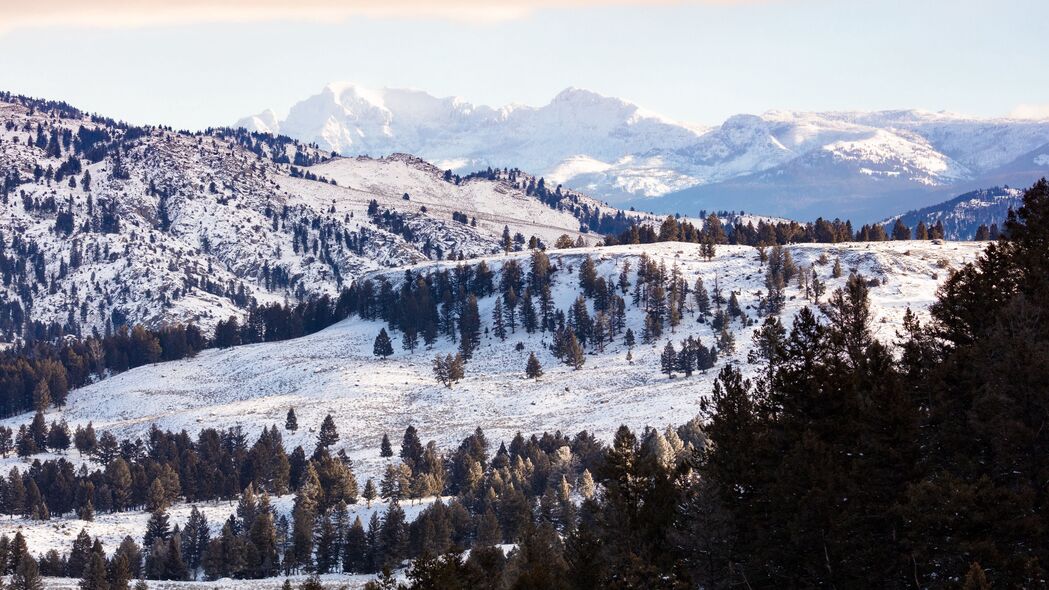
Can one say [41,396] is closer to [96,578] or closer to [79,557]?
[79,557]

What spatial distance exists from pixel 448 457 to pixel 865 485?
4249 inches

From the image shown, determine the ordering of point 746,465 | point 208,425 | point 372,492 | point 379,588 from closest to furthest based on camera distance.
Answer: point 746,465 < point 379,588 < point 372,492 < point 208,425

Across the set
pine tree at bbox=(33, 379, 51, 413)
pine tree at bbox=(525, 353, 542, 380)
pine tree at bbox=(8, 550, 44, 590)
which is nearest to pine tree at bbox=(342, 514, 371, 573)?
pine tree at bbox=(8, 550, 44, 590)

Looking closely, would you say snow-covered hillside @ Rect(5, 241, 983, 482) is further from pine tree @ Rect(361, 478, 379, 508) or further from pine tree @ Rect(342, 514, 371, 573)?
pine tree @ Rect(342, 514, 371, 573)

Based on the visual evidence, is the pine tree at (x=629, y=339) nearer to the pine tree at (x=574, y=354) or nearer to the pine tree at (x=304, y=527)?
the pine tree at (x=574, y=354)

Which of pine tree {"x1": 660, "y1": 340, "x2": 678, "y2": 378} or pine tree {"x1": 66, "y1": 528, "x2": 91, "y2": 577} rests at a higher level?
pine tree {"x1": 660, "y1": 340, "x2": 678, "y2": 378}

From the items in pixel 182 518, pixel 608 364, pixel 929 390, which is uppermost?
pixel 929 390

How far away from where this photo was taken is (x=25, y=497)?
430ft

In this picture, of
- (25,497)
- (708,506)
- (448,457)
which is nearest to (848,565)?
(708,506)

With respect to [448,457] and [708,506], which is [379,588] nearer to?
[708,506]

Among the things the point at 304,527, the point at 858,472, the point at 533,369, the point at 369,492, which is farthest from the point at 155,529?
the point at 858,472

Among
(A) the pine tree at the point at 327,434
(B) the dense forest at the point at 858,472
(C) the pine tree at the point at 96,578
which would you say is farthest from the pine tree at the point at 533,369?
(B) the dense forest at the point at 858,472

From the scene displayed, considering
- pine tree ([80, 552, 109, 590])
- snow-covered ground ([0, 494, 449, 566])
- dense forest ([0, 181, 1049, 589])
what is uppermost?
dense forest ([0, 181, 1049, 589])

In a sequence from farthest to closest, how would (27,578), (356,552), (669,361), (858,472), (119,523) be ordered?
(669,361) < (119,523) < (356,552) < (27,578) < (858,472)
